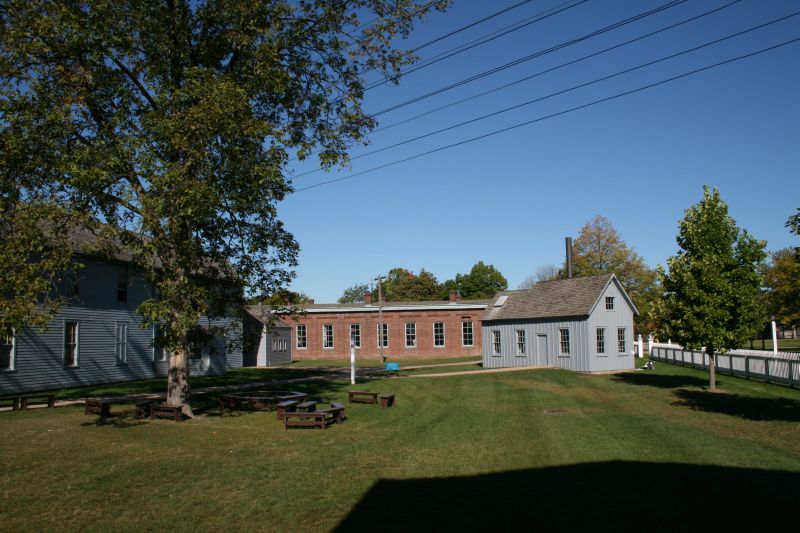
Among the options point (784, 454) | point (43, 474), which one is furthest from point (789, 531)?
point (43, 474)

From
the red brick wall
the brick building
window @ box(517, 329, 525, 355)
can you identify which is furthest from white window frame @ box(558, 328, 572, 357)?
the brick building

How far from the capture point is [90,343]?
92.0 ft

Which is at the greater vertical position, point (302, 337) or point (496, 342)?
point (302, 337)

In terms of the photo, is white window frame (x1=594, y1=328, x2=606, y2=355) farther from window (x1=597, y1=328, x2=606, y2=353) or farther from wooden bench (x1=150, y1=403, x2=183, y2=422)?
wooden bench (x1=150, y1=403, x2=183, y2=422)

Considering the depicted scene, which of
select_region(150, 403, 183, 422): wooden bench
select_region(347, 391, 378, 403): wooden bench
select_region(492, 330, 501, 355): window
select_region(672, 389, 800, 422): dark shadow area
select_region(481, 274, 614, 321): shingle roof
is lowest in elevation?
select_region(672, 389, 800, 422): dark shadow area

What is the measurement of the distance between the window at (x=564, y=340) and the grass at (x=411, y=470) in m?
16.9

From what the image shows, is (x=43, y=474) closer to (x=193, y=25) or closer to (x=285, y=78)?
(x=285, y=78)

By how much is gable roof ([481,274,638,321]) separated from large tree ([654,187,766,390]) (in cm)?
1106

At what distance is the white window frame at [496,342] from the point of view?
40594 millimetres

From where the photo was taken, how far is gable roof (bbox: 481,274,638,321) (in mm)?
35331

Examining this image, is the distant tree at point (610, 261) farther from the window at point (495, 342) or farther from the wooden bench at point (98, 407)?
the wooden bench at point (98, 407)

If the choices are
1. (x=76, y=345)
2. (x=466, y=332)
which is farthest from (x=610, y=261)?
(x=76, y=345)

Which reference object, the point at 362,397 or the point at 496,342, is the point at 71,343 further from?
the point at 496,342

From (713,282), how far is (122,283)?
27.2 meters
